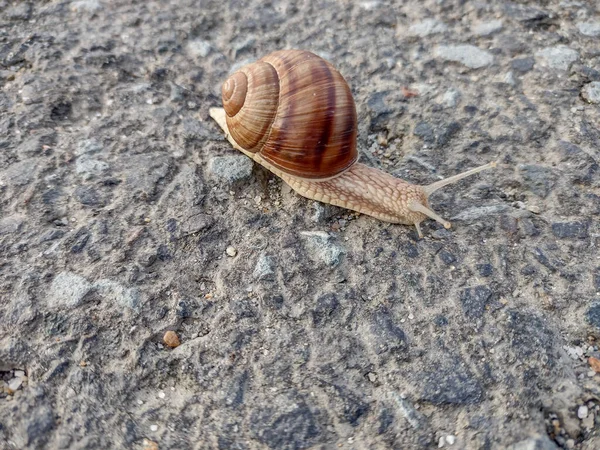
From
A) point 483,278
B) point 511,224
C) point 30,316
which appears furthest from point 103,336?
point 511,224

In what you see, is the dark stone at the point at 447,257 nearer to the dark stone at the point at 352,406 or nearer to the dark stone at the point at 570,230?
the dark stone at the point at 570,230

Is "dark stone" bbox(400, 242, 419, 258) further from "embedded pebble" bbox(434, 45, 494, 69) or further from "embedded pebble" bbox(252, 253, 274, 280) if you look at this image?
"embedded pebble" bbox(434, 45, 494, 69)

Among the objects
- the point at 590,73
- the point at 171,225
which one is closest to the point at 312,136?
Answer: the point at 171,225

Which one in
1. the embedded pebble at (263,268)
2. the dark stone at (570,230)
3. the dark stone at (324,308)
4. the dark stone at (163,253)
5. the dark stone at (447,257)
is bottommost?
the dark stone at (570,230)

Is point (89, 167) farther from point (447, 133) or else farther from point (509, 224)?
point (509, 224)

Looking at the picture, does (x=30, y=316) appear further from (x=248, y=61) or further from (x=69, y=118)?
(x=248, y=61)

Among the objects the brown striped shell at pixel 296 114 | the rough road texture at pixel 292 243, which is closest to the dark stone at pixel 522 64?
the rough road texture at pixel 292 243
